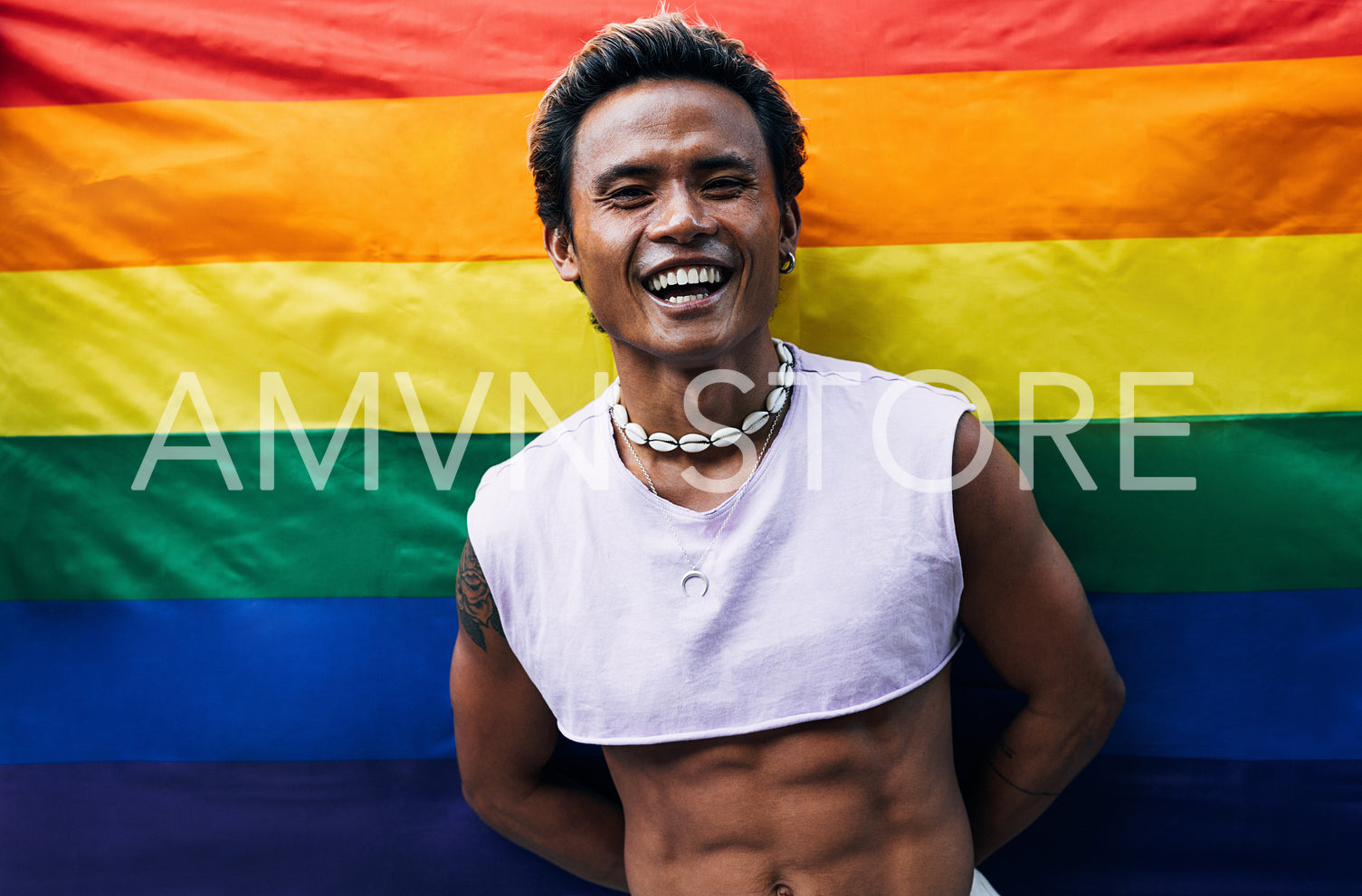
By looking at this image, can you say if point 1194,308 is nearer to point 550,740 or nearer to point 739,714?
point 739,714

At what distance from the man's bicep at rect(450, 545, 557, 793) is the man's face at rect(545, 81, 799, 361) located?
0.55m

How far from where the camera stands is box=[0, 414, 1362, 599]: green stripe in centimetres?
169

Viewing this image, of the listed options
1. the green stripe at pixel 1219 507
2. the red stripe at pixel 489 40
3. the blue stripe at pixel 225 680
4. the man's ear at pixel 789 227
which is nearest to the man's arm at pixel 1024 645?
the green stripe at pixel 1219 507

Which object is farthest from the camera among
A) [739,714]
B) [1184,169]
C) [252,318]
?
[252,318]

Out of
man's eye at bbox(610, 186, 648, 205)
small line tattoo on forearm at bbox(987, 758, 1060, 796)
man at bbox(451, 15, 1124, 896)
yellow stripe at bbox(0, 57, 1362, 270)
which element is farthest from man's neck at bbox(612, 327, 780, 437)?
small line tattoo on forearm at bbox(987, 758, 1060, 796)

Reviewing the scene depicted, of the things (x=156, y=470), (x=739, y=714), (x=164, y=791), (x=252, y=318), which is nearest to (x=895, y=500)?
(x=739, y=714)

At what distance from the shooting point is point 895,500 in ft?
4.44

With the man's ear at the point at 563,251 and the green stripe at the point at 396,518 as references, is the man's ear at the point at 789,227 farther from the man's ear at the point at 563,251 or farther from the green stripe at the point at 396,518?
the green stripe at the point at 396,518

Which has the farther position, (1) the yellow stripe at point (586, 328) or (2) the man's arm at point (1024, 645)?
(1) the yellow stripe at point (586, 328)

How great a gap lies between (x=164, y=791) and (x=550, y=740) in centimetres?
86

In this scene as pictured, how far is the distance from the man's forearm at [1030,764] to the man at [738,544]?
0.06 m

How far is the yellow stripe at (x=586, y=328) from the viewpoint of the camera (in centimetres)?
167

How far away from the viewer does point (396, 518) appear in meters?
1.82

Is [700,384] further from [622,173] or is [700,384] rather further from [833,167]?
[833,167]
